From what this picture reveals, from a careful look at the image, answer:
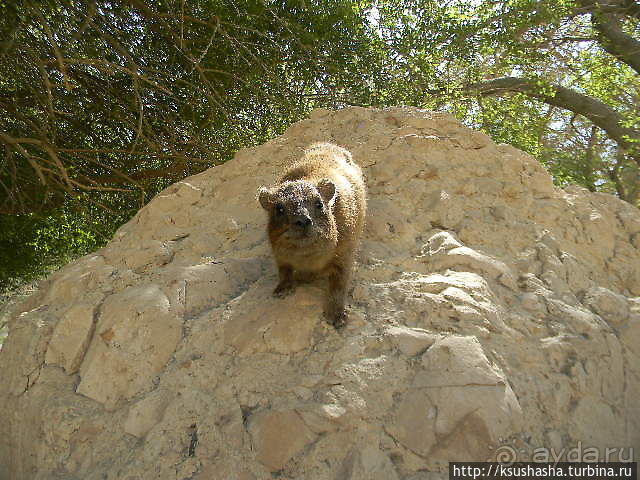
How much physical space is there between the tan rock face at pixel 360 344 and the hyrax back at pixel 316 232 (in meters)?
0.13

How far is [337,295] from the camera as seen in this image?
2.72m

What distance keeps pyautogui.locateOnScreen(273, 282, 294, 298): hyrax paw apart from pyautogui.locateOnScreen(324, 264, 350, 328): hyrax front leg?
288mm

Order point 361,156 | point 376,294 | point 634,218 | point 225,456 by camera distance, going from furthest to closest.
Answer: point 361,156 → point 634,218 → point 376,294 → point 225,456

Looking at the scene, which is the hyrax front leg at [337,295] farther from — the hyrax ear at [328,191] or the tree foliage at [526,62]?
the tree foliage at [526,62]

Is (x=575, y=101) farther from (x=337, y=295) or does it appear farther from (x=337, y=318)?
(x=337, y=318)

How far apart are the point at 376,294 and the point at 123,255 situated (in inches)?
81.1

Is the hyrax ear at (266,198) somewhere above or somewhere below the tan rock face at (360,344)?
above

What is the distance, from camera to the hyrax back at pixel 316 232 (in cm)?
264

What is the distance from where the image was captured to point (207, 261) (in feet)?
11.2

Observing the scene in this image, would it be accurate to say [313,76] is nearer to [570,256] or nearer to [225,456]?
[570,256]

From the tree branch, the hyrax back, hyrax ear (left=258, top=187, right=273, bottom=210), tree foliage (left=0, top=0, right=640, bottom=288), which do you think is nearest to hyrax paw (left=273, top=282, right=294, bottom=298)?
the hyrax back

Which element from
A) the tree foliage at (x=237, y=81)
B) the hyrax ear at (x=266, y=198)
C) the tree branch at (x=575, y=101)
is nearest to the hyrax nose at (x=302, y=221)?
the hyrax ear at (x=266, y=198)

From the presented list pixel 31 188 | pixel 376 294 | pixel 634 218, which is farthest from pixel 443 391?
pixel 31 188

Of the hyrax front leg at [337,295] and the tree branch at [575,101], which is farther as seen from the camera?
Result: the tree branch at [575,101]
